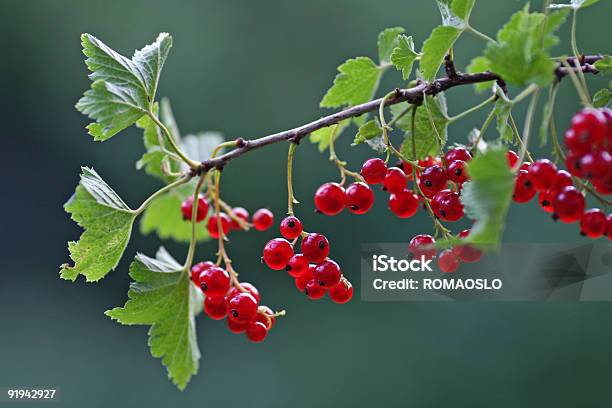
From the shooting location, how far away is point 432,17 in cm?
378

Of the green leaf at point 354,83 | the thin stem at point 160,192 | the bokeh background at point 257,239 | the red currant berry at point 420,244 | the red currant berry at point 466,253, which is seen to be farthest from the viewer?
the bokeh background at point 257,239

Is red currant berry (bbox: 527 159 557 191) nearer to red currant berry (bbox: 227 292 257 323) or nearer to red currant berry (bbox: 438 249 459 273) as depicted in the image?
red currant berry (bbox: 438 249 459 273)

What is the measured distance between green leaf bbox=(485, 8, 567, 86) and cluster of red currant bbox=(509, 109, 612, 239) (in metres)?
0.06

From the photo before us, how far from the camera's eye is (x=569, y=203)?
2.30 ft

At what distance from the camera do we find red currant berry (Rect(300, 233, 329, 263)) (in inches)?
37.6

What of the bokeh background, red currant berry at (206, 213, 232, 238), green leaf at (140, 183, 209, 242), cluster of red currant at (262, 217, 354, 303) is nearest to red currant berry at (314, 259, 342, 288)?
cluster of red currant at (262, 217, 354, 303)

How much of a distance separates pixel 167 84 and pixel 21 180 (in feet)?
3.42

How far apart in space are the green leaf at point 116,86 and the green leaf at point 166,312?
9.7 inches

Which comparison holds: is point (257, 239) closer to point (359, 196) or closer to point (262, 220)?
point (262, 220)

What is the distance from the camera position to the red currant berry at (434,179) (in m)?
0.89

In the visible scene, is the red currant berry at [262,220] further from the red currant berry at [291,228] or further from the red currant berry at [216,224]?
the red currant berry at [291,228]

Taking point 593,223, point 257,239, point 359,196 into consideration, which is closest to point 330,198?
point 359,196

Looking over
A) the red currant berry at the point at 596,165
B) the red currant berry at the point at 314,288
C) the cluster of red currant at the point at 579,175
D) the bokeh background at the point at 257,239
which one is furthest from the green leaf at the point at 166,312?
the bokeh background at the point at 257,239

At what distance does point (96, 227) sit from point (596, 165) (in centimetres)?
71
